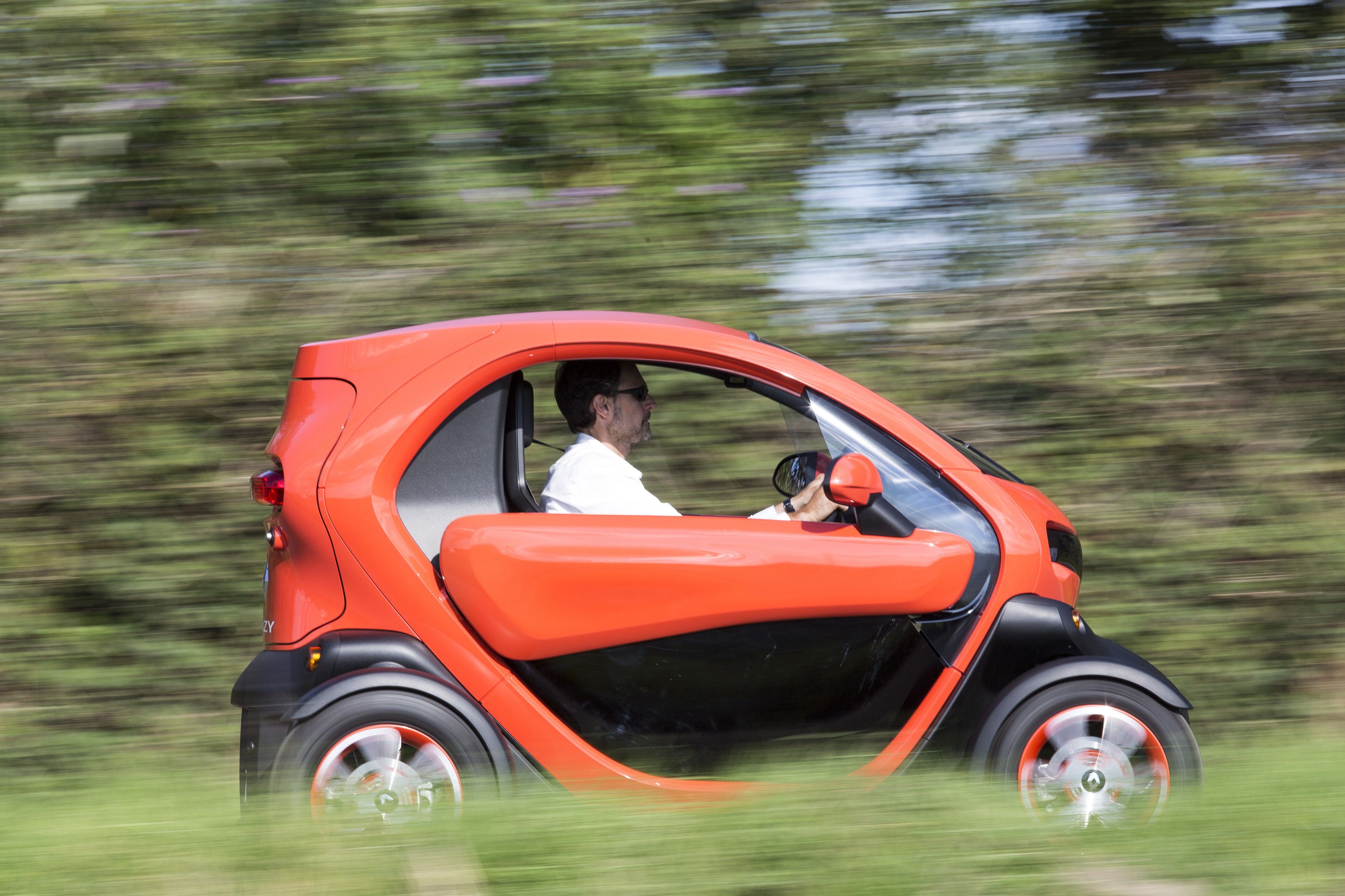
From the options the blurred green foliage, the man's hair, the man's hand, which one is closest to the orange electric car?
the man's hand

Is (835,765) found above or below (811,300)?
below

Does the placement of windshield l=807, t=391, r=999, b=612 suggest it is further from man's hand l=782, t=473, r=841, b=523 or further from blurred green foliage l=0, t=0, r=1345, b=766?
→ blurred green foliage l=0, t=0, r=1345, b=766

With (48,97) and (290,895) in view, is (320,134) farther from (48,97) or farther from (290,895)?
(290,895)

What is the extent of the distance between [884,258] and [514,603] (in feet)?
8.55

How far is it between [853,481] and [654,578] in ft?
1.67

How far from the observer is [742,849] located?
79.4 inches

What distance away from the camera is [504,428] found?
2.71m

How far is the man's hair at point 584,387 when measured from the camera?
9.87ft

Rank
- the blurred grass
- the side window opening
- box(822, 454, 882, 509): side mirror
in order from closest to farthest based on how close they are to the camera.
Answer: the blurred grass < box(822, 454, 882, 509): side mirror < the side window opening

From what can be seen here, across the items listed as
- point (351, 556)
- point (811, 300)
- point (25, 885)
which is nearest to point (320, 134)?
point (811, 300)

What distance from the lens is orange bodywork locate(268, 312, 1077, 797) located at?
247cm

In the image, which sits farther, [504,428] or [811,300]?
[811,300]

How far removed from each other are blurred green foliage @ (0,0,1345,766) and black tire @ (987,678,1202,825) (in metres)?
1.81

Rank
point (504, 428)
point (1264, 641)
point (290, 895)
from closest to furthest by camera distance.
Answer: point (290, 895) < point (504, 428) < point (1264, 641)
